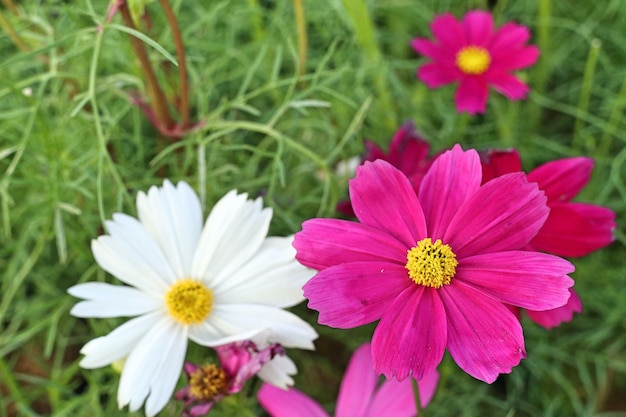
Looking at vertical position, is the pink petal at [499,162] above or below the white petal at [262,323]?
above

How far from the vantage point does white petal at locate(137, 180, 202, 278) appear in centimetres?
73

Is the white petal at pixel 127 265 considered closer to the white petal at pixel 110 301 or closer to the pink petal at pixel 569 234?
the white petal at pixel 110 301

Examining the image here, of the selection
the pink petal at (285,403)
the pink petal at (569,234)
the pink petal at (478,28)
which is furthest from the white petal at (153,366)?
the pink petal at (478,28)

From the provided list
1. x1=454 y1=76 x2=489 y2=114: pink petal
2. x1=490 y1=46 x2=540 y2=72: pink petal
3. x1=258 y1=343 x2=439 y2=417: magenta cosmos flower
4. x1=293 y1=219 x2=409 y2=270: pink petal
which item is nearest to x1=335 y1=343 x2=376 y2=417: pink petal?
x1=258 y1=343 x2=439 y2=417: magenta cosmos flower

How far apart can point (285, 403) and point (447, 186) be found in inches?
12.8

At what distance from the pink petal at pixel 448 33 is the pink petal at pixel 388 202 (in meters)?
0.46

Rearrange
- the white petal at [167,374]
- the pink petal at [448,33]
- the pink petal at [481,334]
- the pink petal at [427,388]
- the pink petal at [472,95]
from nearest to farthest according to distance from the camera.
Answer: the pink petal at [481,334]
the white petal at [167,374]
the pink petal at [427,388]
the pink petal at [472,95]
the pink petal at [448,33]

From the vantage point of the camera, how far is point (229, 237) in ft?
2.38

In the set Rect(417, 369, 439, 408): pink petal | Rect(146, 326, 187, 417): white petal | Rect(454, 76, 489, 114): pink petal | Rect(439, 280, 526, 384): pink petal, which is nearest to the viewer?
Rect(439, 280, 526, 384): pink petal

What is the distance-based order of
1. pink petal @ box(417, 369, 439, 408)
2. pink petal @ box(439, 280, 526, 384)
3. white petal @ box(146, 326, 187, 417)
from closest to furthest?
1. pink petal @ box(439, 280, 526, 384)
2. white petal @ box(146, 326, 187, 417)
3. pink petal @ box(417, 369, 439, 408)

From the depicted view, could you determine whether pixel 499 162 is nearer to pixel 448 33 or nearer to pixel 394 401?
pixel 394 401

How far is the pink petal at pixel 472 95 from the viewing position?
35.9 inches

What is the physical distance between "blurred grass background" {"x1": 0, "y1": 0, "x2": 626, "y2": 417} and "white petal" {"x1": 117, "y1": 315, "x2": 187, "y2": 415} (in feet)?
0.63

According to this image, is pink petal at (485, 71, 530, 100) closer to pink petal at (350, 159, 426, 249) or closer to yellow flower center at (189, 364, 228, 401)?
pink petal at (350, 159, 426, 249)
